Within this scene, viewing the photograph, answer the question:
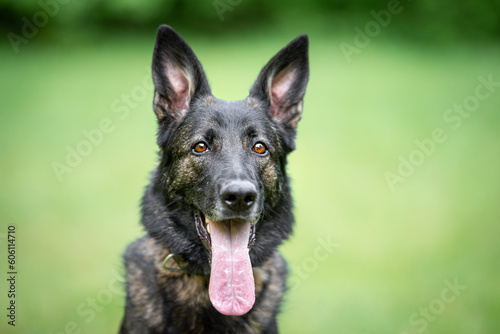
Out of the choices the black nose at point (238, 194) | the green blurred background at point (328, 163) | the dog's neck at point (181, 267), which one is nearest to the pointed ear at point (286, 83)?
the black nose at point (238, 194)

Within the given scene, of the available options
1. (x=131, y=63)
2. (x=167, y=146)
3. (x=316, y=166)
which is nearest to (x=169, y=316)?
(x=167, y=146)

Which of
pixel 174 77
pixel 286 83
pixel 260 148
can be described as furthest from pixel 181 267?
pixel 286 83

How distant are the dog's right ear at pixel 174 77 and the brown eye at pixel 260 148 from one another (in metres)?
0.69

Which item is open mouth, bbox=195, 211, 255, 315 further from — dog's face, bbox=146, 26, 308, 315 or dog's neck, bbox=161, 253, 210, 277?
dog's neck, bbox=161, 253, 210, 277

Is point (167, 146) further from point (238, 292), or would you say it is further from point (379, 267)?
point (379, 267)

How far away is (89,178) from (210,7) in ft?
50.9

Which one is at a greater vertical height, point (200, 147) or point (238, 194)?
point (200, 147)

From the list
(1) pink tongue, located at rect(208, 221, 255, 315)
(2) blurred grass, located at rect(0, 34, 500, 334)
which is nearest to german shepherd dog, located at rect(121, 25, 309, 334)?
(1) pink tongue, located at rect(208, 221, 255, 315)

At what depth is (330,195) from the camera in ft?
26.3

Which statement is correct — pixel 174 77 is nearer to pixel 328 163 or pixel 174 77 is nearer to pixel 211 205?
pixel 211 205

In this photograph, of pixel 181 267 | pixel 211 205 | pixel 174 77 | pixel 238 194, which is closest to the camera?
pixel 238 194

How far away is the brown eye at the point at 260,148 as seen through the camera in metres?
3.70

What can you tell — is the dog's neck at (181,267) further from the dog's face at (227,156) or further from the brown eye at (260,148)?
the brown eye at (260,148)

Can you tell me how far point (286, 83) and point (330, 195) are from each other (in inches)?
169
